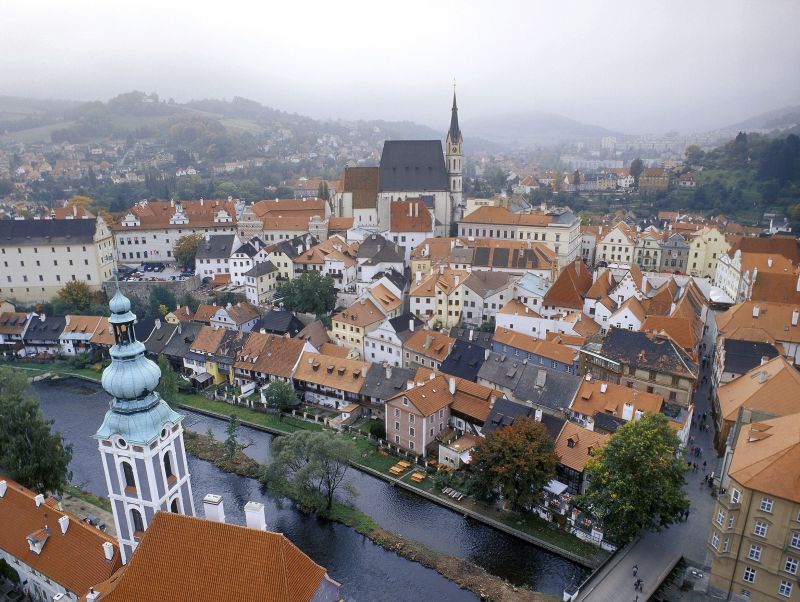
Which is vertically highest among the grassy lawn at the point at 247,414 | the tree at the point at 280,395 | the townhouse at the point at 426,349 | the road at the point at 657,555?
the townhouse at the point at 426,349

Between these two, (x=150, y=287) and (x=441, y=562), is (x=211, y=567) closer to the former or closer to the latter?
Result: (x=441, y=562)

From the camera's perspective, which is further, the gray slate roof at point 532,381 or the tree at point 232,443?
the tree at point 232,443

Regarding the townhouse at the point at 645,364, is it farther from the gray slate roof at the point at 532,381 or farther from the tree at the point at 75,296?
the tree at the point at 75,296

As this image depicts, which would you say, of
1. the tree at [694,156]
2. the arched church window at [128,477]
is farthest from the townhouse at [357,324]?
the tree at [694,156]

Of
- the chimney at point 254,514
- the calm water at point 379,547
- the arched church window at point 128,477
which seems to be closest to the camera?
the chimney at point 254,514

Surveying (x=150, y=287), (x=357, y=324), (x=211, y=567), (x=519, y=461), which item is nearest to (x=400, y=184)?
(x=150, y=287)

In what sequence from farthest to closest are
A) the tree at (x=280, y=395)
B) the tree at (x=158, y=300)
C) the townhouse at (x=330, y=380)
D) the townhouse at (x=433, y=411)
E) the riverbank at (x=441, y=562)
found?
the tree at (x=158, y=300)
the townhouse at (x=330, y=380)
the tree at (x=280, y=395)
the townhouse at (x=433, y=411)
the riverbank at (x=441, y=562)

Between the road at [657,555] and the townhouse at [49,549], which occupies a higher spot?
the townhouse at [49,549]

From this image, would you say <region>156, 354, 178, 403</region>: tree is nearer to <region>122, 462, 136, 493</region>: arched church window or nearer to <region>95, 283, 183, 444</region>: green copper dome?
<region>122, 462, 136, 493</region>: arched church window
